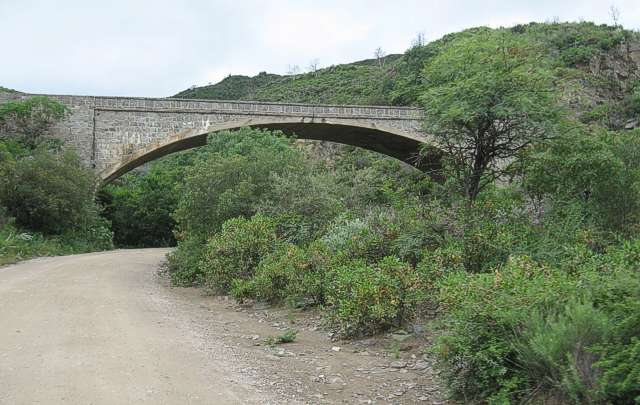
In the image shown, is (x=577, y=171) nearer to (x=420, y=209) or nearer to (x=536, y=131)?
(x=536, y=131)

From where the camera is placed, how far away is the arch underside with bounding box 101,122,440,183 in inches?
1101

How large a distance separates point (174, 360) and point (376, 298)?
2.52 meters

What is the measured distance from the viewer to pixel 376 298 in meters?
7.08

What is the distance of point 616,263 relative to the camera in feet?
18.4

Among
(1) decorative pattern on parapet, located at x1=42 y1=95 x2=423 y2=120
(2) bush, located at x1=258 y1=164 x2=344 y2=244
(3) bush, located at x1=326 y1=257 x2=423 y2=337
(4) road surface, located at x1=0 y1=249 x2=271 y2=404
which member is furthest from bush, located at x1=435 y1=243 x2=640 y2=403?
(1) decorative pattern on parapet, located at x1=42 y1=95 x2=423 y2=120

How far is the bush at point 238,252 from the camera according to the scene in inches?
462

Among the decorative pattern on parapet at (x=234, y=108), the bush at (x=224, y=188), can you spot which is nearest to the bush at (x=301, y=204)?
the bush at (x=224, y=188)

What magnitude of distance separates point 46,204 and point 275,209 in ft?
42.2

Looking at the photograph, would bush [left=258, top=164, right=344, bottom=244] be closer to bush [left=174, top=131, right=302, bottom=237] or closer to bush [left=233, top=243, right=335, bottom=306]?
bush [left=174, top=131, right=302, bottom=237]

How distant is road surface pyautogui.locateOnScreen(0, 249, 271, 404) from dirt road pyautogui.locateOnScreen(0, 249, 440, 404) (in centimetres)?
1

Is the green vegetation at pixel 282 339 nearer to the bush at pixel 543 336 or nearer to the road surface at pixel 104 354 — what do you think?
the road surface at pixel 104 354

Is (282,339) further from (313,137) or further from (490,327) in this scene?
(313,137)

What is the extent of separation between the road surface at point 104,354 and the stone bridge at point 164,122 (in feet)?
57.2

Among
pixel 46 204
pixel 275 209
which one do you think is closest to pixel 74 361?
pixel 275 209
